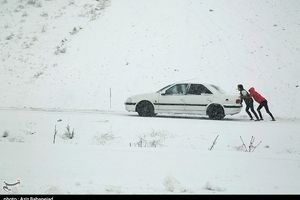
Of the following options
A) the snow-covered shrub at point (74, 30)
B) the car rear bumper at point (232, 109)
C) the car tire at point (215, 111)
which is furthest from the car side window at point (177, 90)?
the snow-covered shrub at point (74, 30)

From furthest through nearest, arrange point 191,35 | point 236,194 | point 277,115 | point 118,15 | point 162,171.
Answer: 1. point 118,15
2. point 191,35
3. point 277,115
4. point 162,171
5. point 236,194

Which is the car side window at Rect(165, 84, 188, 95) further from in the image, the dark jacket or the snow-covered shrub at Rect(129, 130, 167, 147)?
the snow-covered shrub at Rect(129, 130, 167, 147)

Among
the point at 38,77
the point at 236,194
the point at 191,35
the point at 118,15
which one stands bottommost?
the point at 236,194

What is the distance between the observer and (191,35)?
26219 mm

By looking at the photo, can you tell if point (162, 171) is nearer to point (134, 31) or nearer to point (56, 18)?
point (134, 31)

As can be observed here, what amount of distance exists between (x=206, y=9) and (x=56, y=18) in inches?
430

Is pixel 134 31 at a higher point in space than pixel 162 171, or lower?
higher

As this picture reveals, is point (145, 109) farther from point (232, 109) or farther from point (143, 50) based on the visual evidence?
point (143, 50)

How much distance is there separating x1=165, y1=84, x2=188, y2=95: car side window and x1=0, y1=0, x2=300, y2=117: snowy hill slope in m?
4.91

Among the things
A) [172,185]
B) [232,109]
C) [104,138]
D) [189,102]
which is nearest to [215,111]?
[232,109]

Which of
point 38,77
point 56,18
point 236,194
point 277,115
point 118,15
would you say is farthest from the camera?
point 56,18

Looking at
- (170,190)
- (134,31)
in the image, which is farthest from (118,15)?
(170,190)

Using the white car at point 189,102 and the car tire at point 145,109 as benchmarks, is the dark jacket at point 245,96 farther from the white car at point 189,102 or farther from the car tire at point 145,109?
the car tire at point 145,109

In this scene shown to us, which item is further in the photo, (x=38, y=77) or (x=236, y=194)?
(x=38, y=77)
